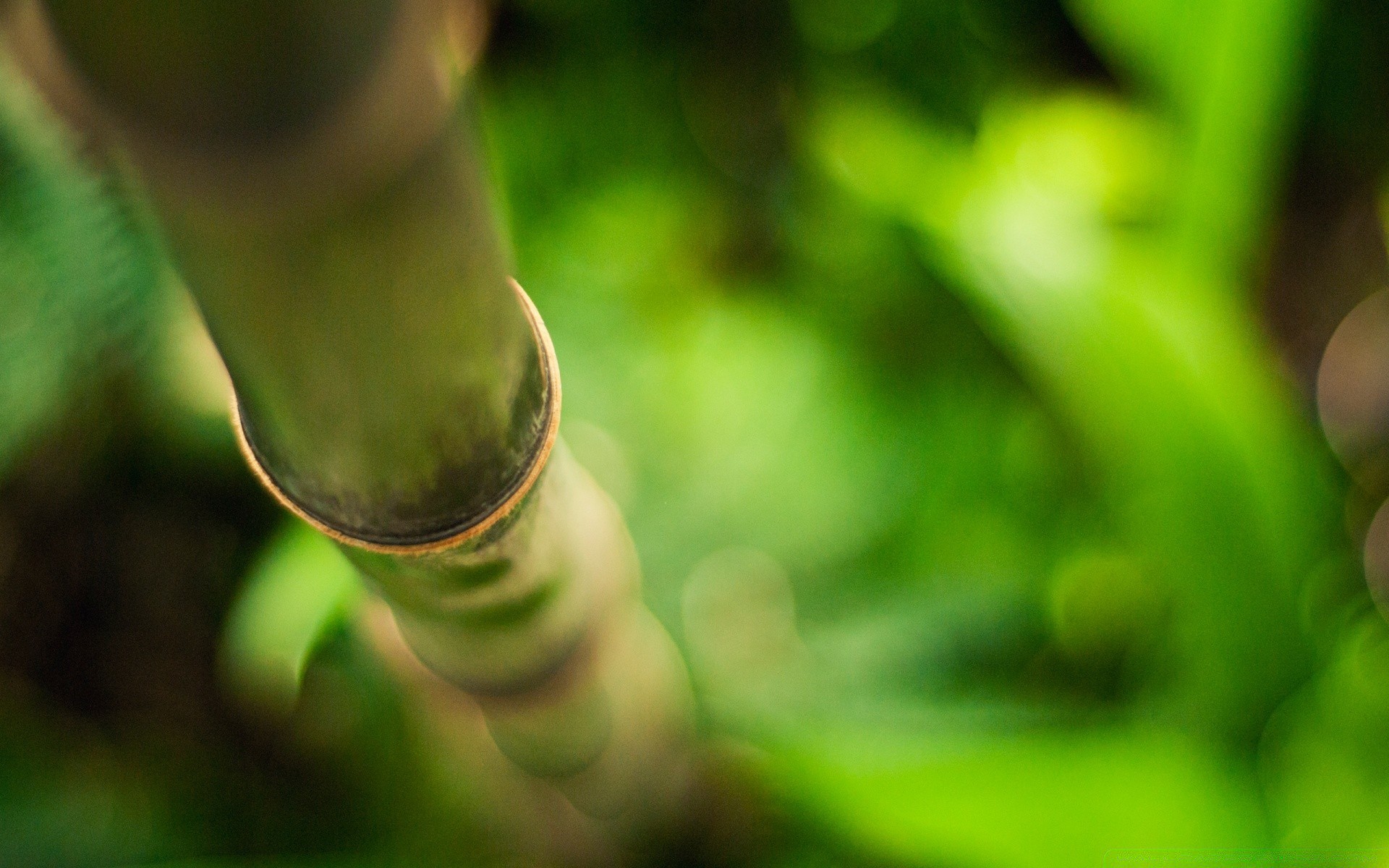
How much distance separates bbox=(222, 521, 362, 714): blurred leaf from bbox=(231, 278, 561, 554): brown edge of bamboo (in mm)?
269

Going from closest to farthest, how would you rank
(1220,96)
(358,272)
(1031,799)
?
1. (358,272)
2. (1031,799)
3. (1220,96)

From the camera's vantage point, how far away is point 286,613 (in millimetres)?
555

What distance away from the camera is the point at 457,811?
61 cm

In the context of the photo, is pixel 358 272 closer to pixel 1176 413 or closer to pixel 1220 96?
pixel 1176 413

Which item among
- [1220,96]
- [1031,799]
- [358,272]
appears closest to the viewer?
[358,272]

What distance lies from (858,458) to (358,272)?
56 cm

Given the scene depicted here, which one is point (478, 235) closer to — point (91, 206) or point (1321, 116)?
point (91, 206)

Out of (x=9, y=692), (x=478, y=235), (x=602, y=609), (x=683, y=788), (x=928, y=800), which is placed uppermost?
(x=478, y=235)

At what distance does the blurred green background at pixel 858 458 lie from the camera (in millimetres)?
490

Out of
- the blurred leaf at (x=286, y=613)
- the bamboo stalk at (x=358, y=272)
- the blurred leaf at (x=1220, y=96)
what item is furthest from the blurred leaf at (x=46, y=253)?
the blurred leaf at (x=1220, y=96)

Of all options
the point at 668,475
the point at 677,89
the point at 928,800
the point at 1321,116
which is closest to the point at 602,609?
the point at 928,800

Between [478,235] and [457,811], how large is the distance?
1.75 ft

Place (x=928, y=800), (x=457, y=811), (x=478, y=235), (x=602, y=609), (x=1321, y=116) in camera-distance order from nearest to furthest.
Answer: (x=478, y=235) → (x=602, y=609) → (x=928, y=800) → (x=457, y=811) → (x=1321, y=116)

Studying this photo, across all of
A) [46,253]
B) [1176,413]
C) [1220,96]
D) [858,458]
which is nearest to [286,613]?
[46,253]
